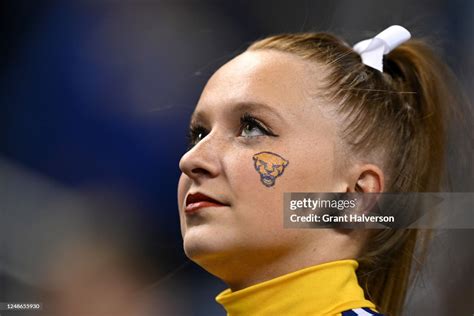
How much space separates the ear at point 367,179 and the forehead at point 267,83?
13 cm

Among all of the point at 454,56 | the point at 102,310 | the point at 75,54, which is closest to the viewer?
the point at 454,56

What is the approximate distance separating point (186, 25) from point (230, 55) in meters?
0.13

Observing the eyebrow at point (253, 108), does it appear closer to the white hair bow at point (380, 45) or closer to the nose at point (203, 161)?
the nose at point (203, 161)

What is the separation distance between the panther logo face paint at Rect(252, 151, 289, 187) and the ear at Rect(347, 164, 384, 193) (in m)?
0.12

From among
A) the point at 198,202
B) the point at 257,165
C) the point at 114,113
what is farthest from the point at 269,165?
the point at 114,113

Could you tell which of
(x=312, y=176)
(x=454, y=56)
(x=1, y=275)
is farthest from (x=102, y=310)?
(x=454, y=56)

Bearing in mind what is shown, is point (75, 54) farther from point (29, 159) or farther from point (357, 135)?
point (357, 135)

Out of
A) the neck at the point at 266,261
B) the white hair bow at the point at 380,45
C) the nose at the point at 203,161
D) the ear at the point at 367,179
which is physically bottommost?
the neck at the point at 266,261

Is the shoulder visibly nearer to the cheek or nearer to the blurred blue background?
the cheek

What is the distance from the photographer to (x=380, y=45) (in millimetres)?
1234

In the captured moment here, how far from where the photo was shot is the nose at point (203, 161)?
1.10 metres

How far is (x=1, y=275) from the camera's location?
154 centimetres

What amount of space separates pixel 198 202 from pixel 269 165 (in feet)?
0.40

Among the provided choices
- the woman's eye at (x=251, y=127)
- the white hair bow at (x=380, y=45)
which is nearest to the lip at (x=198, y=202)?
the woman's eye at (x=251, y=127)
